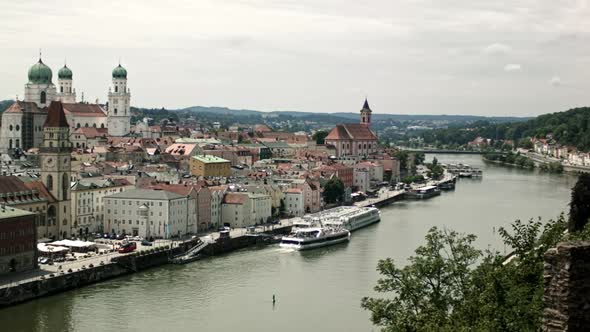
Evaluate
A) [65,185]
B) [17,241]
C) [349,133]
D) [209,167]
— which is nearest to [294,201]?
[209,167]

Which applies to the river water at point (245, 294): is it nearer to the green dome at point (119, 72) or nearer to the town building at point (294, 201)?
the town building at point (294, 201)

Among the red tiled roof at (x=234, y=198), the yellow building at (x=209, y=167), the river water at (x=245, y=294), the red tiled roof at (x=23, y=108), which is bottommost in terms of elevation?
the river water at (x=245, y=294)

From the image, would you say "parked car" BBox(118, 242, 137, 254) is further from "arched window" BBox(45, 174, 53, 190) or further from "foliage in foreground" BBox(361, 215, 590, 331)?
"foliage in foreground" BBox(361, 215, 590, 331)

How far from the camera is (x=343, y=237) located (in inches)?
979

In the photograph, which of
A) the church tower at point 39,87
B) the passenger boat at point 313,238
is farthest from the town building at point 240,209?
the church tower at point 39,87

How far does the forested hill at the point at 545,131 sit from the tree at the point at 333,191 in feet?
122

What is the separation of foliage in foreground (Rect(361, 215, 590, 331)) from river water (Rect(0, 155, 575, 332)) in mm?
4476

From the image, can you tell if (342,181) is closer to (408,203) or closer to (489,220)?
(408,203)

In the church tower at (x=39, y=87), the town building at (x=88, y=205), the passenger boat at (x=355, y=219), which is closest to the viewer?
the town building at (x=88, y=205)

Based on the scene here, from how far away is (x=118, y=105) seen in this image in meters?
48.3

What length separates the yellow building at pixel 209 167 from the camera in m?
35.3

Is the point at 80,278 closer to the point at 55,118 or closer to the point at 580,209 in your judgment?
the point at 55,118

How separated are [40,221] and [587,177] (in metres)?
12.9

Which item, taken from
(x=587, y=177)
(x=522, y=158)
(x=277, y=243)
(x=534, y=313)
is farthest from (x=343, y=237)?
(x=522, y=158)
